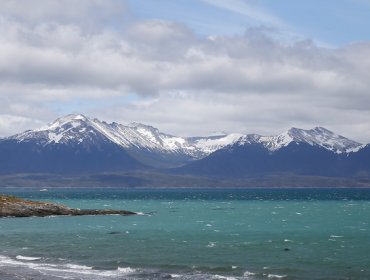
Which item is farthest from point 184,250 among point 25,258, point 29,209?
point 29,209

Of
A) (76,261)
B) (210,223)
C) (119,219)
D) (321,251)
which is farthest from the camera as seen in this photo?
(119,219)

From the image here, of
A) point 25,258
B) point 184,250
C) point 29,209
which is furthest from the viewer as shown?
point 29,209

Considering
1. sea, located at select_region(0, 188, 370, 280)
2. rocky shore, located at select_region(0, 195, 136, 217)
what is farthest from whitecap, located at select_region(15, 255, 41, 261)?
rocky shore, located at select_region(0, 195, 136, 217)

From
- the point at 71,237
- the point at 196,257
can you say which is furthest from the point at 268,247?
the point at 71,237

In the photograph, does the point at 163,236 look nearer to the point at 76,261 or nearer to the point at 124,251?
the point at 124,251

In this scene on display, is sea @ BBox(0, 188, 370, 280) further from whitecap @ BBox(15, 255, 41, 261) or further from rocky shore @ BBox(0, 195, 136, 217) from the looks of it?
rocky shore @ BBox(0, 195, 136, 217)

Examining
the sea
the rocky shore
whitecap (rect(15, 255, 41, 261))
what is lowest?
whitecap (rect(15, 255, 41, 261))

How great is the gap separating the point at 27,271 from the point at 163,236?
3578 cm

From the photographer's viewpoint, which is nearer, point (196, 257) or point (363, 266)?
point (363, 266)

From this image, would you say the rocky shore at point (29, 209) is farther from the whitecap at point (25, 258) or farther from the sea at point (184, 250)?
the whitecap at point (25, 258)

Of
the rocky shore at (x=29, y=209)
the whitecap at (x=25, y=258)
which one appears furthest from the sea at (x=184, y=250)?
the rocky shore at (x=29, y=209)

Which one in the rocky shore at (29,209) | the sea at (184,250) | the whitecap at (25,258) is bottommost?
the whitecap at (25,258)

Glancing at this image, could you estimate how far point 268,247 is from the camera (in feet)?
256

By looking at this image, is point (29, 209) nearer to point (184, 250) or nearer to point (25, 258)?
point (25, 258)
